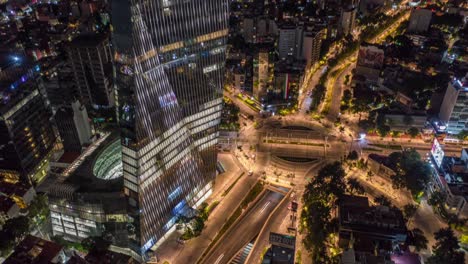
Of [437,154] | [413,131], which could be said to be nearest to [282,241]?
[437,154]

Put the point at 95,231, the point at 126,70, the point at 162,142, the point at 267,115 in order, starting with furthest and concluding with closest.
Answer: the point at 267,115, the point at 95,231, the point at 162,142, the point at 126,70

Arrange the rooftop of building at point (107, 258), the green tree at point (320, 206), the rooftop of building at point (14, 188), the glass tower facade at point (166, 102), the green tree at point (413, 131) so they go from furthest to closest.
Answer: the green tree at point (413, 131) → the rooftop of building at point (14, 188) → the green tree at point (320, 206) → the rooftop of building at point (107, 258) → the glass tower facade at point (166, 102)

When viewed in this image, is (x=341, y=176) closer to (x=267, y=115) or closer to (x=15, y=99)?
(x=267, y=115)

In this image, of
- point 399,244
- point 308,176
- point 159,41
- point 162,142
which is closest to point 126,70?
point 159,41

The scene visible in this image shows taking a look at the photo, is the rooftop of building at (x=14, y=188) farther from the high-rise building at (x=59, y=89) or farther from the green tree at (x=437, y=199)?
the green tree at (x=437, y=199)

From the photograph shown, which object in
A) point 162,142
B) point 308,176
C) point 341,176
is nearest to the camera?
point 162,142

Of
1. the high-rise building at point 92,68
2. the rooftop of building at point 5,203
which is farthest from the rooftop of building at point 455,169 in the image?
the high-rise building at point 92,68
